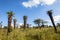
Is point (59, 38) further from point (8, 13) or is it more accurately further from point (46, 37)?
point (8, 13)

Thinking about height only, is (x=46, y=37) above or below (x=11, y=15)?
below

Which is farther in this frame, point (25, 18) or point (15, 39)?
point (25, 18)

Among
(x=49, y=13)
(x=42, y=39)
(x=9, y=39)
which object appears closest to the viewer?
(x=9, y=39)

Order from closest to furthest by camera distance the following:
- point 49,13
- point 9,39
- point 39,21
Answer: point 9,39
point 49,13
point 39,21

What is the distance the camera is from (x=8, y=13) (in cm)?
3647

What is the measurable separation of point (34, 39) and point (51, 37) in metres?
2.77

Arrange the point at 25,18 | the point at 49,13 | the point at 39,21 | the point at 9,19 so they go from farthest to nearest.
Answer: the point at 39,21 < the point at 25,18 < the point at 9,19 < the point at 49,13

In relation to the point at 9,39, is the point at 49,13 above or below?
above

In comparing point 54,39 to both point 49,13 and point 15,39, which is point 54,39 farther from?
point 49,13

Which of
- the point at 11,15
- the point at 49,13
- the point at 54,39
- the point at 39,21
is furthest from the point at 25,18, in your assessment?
the point at 54,39

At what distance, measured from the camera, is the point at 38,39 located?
22469 millimetres

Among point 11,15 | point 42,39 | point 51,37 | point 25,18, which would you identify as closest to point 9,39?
point 42,39

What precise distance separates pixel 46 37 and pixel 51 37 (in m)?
0.84

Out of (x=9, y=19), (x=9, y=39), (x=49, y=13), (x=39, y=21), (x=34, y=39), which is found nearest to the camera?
(x=9, y=39)
